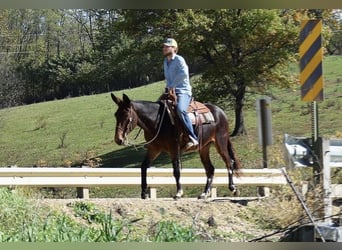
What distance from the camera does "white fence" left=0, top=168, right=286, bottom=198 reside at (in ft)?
34.9

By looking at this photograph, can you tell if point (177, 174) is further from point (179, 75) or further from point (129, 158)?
point (179, 75)

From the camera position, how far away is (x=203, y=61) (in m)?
10.7

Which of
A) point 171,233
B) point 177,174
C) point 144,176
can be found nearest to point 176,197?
point 177,174

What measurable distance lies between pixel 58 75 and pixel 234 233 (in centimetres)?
261

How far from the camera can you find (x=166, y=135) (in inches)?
421

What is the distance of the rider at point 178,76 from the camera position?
1057 cm

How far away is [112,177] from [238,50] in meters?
1.92

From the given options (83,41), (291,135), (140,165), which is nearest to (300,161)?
(291,135)

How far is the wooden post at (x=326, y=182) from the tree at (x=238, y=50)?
77 centimetres

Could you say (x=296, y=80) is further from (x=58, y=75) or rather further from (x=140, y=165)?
(x=58, y=75)

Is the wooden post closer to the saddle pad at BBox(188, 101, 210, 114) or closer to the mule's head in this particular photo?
the saddle pad at BBox(188, 101, 210, 114)

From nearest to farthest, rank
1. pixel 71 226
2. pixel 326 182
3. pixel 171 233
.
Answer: pixel 171 233 < pixel 71 226 < pixel 326 182

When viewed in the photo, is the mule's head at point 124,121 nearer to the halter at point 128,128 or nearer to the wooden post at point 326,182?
the halter at point 128,128

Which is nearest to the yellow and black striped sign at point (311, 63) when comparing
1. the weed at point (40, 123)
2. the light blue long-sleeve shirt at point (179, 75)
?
the light blue long-sleeve shirt at point (179, 75)
